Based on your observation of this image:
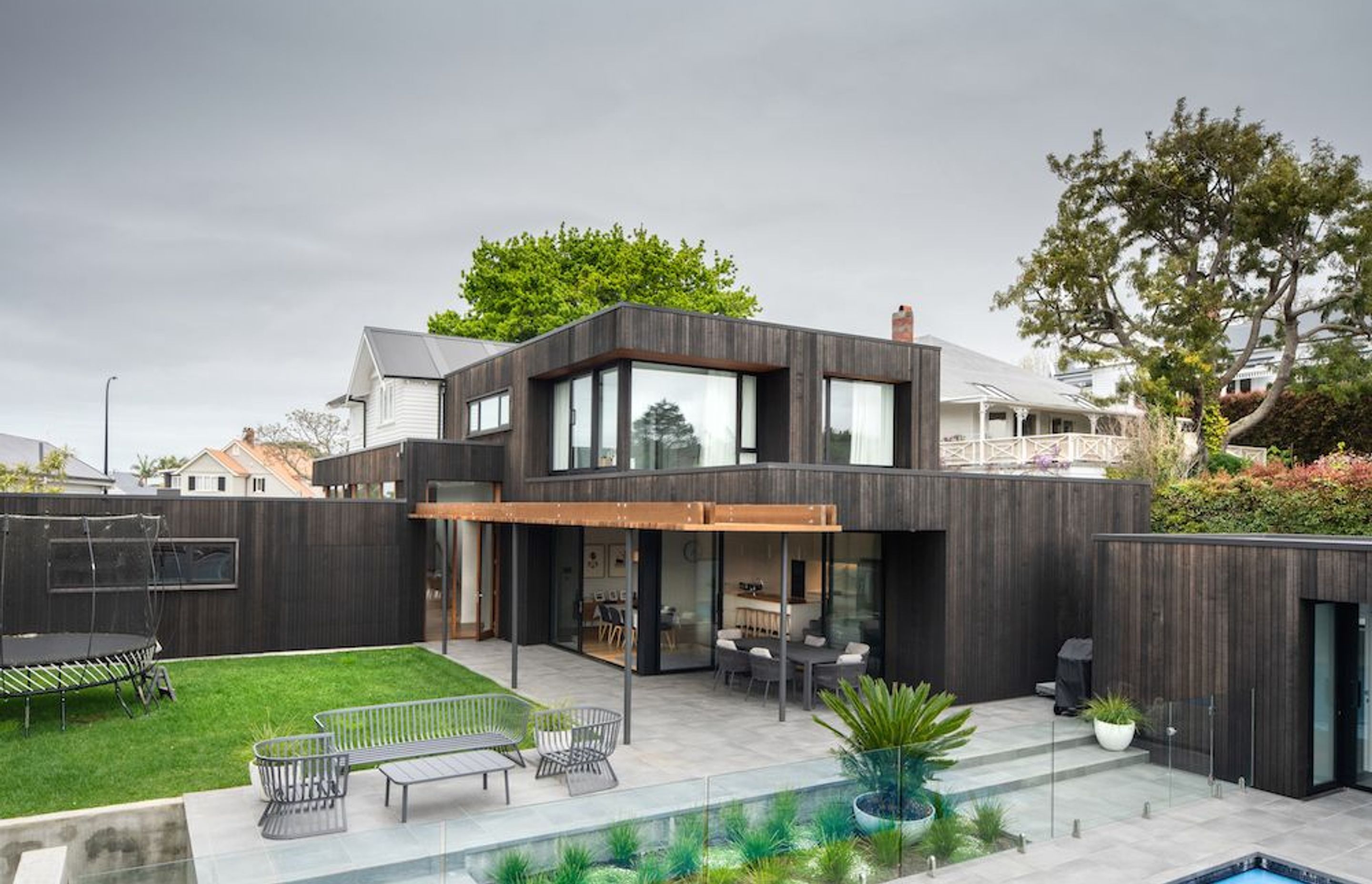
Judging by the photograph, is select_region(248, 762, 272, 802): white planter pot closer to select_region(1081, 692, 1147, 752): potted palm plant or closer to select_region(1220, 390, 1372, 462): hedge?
select_region(1081, 692, 1147, 752): potted palm plant

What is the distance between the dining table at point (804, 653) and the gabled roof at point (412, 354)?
12.2 meters

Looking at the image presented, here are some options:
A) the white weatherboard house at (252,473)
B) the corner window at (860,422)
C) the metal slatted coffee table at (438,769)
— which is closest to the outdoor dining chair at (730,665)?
the corner window at (860,422)

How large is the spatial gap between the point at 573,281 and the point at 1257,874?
29.6m

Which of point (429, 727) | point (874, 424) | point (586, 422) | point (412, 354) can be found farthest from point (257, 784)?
point (412, 354)

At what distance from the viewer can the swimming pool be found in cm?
734

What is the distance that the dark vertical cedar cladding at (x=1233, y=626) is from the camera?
30.9 ft

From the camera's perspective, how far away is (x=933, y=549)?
1266 centimetres

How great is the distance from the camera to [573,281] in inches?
1334

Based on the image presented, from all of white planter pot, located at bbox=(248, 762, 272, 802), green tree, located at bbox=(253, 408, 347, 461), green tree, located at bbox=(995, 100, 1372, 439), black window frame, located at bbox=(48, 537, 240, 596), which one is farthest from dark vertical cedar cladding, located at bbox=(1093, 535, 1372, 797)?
green tree, located at bbox=(253, 408, 347, 461)

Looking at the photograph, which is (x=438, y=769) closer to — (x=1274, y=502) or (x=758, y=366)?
(x=758, y=366)

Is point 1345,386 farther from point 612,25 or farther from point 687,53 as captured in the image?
point 612,25

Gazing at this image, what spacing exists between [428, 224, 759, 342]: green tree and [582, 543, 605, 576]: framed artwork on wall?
1773 cm

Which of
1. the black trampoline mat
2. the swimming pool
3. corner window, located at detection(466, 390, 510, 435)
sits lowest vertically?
the swimming pool

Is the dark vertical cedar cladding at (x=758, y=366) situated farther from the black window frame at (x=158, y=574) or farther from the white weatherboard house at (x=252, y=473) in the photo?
the white weatherboard house at (x=252, y=473)
